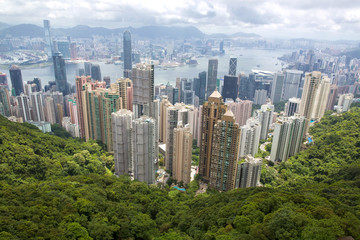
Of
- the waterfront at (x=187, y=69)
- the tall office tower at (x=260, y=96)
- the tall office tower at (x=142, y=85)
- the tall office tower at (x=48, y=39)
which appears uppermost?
the tall office tower at (x=48, y=39)

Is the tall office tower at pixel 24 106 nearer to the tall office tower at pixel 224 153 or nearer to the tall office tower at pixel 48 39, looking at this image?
the tall office tower at pixel 224 153

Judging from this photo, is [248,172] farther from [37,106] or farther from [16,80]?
[16,80]

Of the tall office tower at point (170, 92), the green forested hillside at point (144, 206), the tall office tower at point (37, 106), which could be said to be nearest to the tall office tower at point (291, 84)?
the tall office tower at point (170, 92)

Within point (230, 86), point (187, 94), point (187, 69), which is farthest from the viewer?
point (187, 69)

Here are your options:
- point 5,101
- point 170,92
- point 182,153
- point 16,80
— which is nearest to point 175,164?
point 182,153

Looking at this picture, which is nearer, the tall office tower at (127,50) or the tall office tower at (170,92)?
the tall office tower at (170,92)

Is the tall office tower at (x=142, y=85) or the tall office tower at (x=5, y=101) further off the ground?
the tall office tower at (x=142, y=85)

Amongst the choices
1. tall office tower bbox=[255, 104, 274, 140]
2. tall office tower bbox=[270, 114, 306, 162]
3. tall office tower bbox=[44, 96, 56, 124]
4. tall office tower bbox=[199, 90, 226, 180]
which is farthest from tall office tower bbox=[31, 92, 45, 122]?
tall office tower bbox=[270, 114, 306, 162]

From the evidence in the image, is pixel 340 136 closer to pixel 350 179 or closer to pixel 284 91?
pixel 350 179

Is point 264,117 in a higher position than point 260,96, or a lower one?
higher
